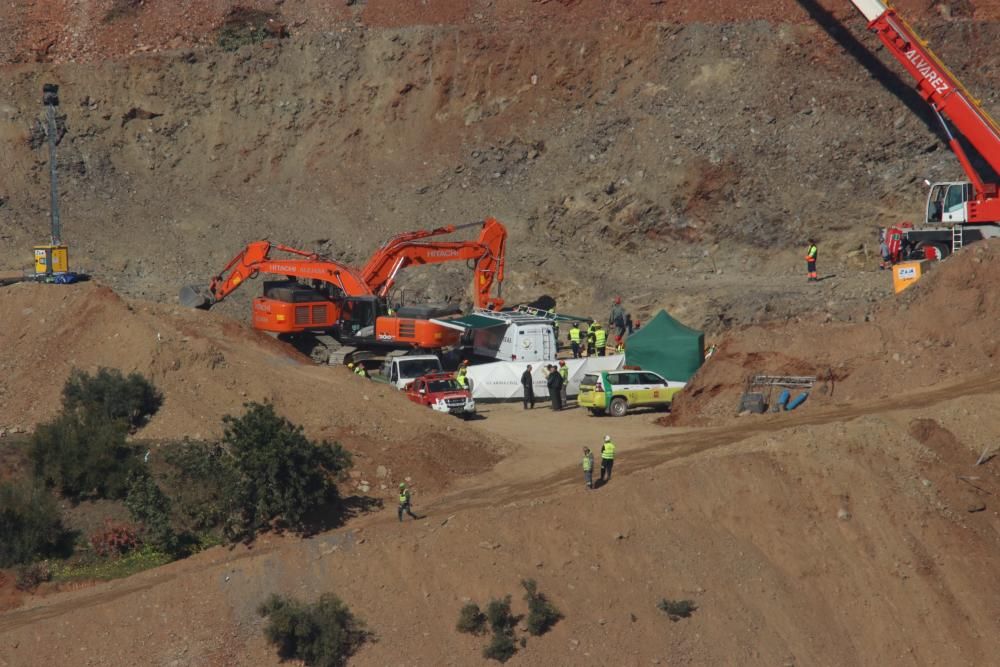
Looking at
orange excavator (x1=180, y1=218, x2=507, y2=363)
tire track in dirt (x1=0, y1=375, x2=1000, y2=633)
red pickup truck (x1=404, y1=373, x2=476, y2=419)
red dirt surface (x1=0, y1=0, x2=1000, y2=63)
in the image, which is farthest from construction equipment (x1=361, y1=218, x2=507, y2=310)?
red dirt surface (x1=0, y1=0, x2=1000, y2=63)

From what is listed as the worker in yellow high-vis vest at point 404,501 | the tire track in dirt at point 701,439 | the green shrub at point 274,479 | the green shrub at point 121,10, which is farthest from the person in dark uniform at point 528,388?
the green shrub at point 121,10

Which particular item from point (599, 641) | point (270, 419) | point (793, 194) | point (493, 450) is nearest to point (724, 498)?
point (599, 641)

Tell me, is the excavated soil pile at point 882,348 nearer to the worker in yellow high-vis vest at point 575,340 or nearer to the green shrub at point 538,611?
the worker in yellow high-vis vest at point 575,340

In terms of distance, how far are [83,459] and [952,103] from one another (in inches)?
1122

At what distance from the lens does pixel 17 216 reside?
5141cm

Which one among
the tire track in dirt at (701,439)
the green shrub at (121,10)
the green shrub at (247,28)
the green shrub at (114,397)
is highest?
the green shrub at (121,10)

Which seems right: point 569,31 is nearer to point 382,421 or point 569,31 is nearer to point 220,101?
point 220,101

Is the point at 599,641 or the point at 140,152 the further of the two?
the point at 140,152

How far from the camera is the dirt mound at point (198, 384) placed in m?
30.5

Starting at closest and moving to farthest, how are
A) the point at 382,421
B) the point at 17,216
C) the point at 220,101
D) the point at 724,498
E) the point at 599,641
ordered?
the point at 599,641, the point at 724,498, the point at 382,421, the point at 17,216, the point at 220,101

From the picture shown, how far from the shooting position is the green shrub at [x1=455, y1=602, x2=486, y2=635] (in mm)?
23250

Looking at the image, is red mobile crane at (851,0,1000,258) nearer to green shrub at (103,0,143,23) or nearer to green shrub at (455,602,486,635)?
green shrub at (455,602,486,635)

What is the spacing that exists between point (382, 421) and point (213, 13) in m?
30.7

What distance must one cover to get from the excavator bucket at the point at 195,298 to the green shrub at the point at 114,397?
11701mm
